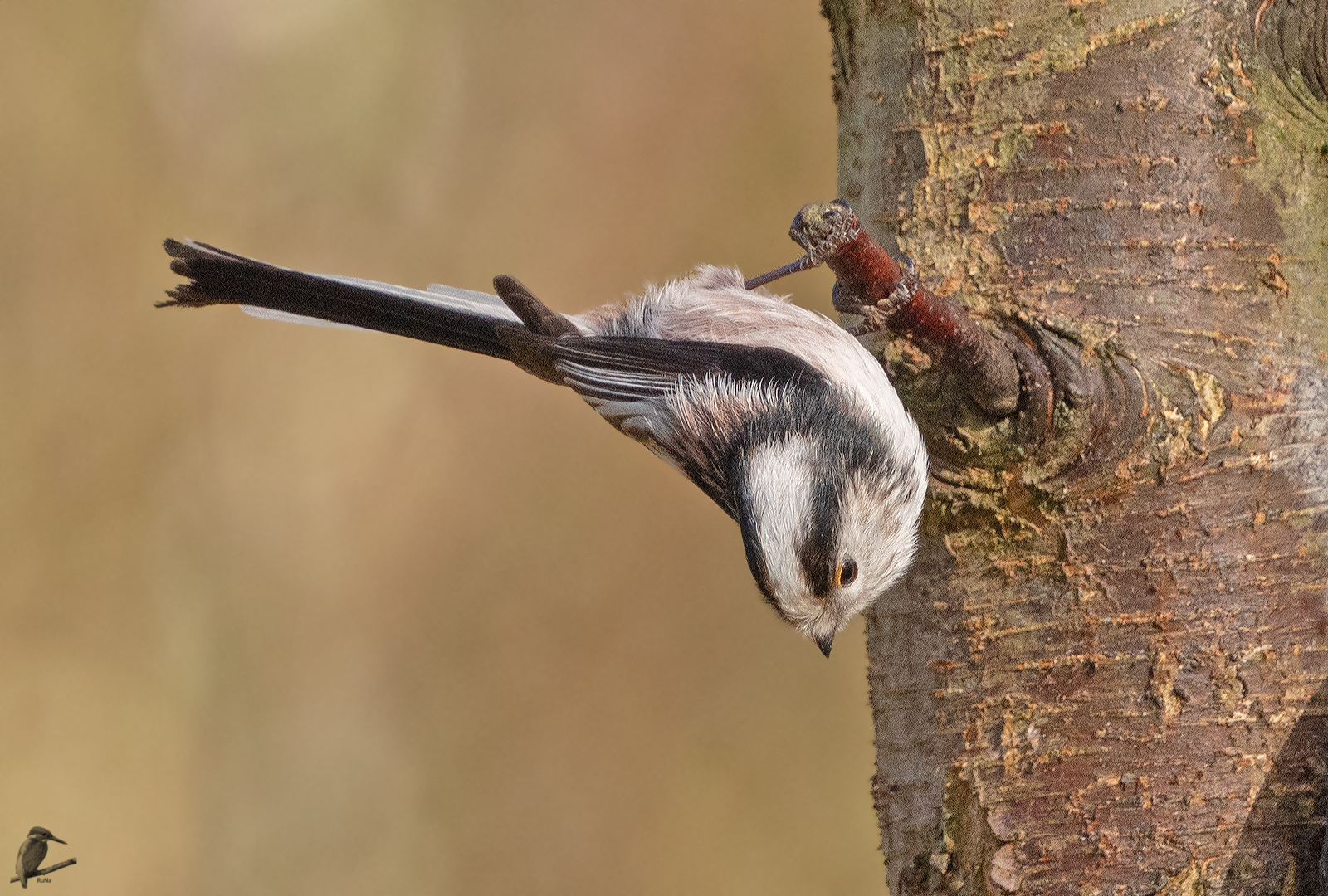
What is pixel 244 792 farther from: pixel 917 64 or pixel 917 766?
pixel 917 64

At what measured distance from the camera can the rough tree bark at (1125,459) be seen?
1119 millimetres

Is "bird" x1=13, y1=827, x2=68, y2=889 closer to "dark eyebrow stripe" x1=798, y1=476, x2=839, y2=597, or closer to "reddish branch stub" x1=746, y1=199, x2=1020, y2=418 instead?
"dark eyebrow stripe" x1=798, y1=476, x2=839, y2=597

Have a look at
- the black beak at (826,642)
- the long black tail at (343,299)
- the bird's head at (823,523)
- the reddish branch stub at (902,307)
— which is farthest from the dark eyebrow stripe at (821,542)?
the long black tail at (343,299)

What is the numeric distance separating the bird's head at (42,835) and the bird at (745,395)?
152 centimetres

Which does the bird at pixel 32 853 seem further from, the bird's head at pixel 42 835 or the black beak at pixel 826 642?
the black beak at pixel 826 642

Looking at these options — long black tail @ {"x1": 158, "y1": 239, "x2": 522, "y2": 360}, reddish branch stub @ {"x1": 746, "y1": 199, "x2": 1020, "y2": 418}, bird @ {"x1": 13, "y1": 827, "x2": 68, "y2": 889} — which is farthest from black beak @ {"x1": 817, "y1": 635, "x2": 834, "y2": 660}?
bird @ {"x1": 13, "y1": 827, "x2": 68, "y2": 889}

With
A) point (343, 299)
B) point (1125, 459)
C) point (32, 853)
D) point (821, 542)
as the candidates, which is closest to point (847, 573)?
point (821, 542)

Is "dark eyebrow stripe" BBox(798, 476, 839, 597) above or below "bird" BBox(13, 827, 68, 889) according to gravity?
above

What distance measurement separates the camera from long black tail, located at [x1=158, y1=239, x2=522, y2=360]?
4.83 ft

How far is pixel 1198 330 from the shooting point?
1156 mm

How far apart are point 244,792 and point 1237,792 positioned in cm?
223

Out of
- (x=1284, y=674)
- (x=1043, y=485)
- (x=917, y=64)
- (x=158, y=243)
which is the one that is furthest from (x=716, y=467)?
(x=158, y=243)

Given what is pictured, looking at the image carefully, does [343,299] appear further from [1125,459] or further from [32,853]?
[32,853]

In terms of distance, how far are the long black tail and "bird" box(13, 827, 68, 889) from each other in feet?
4.76
